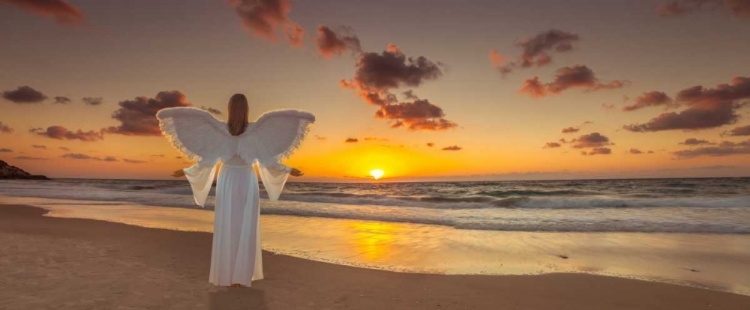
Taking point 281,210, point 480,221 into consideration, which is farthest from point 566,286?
point 281,210

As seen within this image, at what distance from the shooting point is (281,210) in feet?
57.2

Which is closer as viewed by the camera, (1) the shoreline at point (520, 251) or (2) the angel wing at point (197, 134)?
(2) the angel wing at point (197, 134)

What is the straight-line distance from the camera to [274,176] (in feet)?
17.5

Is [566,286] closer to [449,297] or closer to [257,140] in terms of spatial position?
[449,297]

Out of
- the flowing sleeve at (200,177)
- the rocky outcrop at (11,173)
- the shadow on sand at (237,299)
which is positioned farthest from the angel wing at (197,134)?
the rocky outcrop at (11,173)

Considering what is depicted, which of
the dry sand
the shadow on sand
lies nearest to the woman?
the shadow on sand

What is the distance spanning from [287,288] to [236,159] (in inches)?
67.1

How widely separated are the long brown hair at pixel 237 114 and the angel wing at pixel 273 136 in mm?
83

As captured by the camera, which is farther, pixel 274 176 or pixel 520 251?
pixel 520 251

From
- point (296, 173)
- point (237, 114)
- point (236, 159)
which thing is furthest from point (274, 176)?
point (237, 114)

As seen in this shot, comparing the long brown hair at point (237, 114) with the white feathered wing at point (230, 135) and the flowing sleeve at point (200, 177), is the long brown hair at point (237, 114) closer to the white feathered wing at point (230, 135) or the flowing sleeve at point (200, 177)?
the white feathered wing at point (230, 135)

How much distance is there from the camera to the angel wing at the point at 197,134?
5.14m

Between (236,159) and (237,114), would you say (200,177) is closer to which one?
(236,159)

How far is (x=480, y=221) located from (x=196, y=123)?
11.0m
